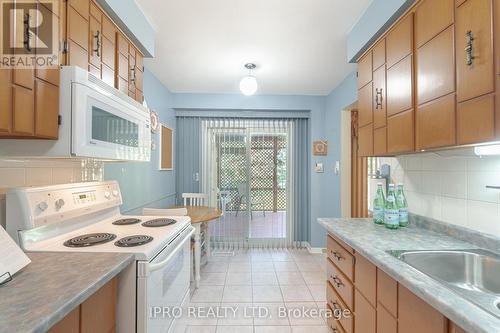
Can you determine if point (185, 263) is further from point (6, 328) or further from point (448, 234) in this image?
point (448, 234)

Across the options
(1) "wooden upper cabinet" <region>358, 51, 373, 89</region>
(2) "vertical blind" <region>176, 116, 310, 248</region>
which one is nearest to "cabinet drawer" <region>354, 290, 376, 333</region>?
(1) "wooden upper cabinet" <region>358, 51, 373, 89</region>

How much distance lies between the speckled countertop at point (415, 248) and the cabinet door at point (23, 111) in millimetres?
1585

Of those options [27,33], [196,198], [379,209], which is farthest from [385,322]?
[196,198]

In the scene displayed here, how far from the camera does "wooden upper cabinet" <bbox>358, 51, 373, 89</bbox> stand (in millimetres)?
1882

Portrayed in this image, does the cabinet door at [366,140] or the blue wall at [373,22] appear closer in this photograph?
the blue wall at [373,22]

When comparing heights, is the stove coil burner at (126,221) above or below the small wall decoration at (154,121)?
below

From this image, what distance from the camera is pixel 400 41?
4.98 feet

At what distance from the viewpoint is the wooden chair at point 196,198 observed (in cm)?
363

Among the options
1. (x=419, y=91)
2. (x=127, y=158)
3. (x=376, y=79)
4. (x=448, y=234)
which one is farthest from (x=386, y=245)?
(x=127, y=158)

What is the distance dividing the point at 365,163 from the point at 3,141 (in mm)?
3229

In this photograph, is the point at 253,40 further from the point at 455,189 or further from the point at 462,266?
the point at 462,266

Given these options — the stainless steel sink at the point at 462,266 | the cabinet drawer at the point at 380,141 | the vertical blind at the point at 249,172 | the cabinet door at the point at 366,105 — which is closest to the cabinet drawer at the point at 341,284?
the stainless steel sink at the point at 462,266

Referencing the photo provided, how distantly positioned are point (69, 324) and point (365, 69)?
7.47 feet

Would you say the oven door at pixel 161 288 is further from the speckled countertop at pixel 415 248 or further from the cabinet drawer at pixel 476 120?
the cabinet drawer at pixel 476 120
